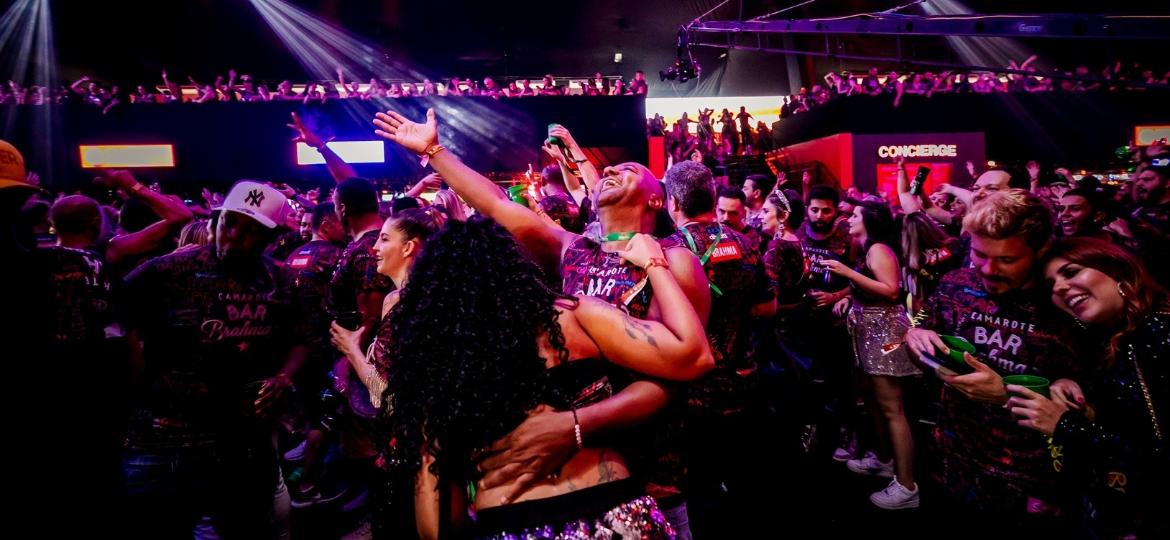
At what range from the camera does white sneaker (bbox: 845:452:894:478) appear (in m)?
4.30

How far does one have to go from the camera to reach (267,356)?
2.77 meters

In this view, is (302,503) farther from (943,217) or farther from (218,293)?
(943,217)

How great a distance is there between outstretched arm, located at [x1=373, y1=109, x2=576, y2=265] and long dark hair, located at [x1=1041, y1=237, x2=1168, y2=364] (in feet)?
6.09

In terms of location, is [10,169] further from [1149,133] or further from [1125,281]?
[1149,133]

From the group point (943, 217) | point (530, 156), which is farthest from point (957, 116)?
point (530, 156)

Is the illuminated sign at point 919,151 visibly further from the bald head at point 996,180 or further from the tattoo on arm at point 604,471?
the tattoo on arm at point 604,471

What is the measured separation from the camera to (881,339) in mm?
3939

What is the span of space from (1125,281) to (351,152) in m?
12.0

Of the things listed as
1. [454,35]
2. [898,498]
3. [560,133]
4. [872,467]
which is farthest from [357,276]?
[454,35]

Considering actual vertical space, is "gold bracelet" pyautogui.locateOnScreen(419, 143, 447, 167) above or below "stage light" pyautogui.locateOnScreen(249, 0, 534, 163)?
below

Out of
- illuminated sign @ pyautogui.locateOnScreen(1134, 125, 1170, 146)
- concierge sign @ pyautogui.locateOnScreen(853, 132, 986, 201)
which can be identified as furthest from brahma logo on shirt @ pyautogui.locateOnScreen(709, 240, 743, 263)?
illuminated sign @ pyautogui.locateOnScreen(1134, 125, 1170, 146)

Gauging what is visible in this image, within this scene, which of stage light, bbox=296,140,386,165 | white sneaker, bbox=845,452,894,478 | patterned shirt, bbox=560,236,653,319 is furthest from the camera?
stage light, bbox=296,140,386,165

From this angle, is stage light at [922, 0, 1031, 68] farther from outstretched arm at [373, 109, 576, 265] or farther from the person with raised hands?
outstretched arm at [373, 109, 576, 265]

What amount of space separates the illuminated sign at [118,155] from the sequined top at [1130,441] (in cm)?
1379
